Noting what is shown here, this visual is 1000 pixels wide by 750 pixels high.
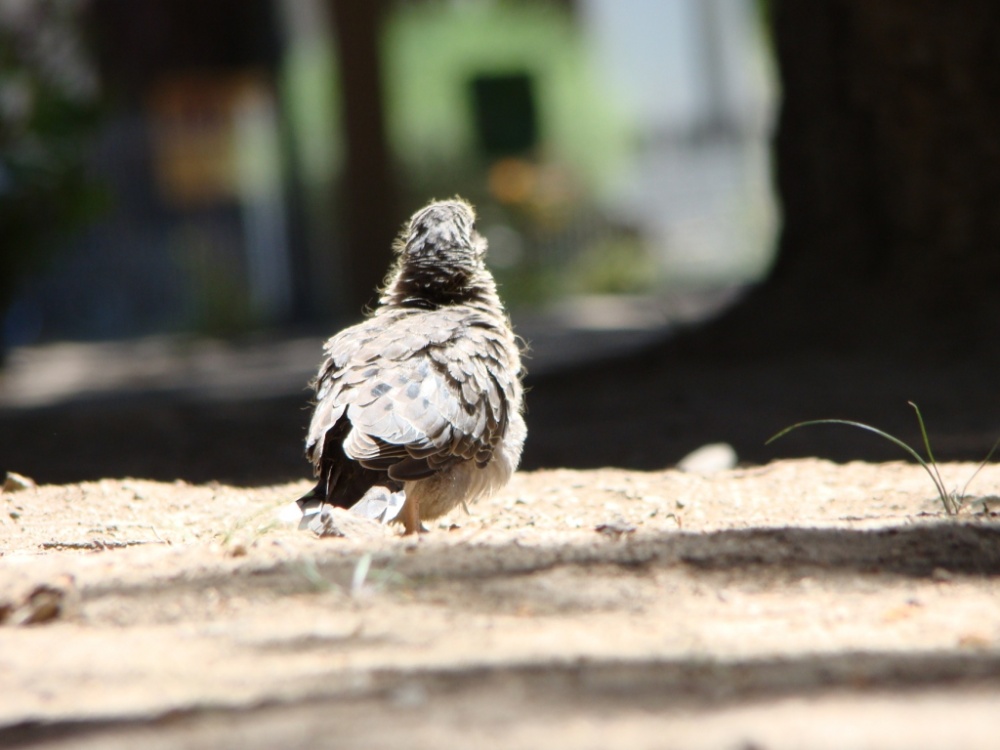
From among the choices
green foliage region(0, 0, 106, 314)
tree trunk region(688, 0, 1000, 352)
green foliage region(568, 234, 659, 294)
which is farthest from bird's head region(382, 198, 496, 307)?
green foliage region(568, 234, 659, 294)

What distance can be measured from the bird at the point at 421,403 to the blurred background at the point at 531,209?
160 cm

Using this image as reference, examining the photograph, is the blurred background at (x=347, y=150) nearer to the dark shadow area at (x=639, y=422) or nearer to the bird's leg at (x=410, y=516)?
the dark shadow area at (x=639, y=422)

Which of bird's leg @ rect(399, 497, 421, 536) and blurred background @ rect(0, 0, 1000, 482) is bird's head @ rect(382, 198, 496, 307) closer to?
bird's leg @ rect(399, 497, 421, 536)

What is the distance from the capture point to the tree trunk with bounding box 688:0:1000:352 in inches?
297

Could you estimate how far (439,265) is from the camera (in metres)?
4.94

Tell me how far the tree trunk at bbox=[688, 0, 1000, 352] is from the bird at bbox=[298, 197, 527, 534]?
3591mm

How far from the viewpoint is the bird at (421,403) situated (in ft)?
13.6

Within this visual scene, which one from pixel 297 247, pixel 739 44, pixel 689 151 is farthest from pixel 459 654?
pixel 739 44

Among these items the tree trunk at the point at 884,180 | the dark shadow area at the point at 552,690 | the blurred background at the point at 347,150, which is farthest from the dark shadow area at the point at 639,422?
the blurred background at the point at 347,150

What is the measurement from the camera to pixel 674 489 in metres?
5.04

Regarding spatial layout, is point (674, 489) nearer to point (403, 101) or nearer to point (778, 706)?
point (778, 706)

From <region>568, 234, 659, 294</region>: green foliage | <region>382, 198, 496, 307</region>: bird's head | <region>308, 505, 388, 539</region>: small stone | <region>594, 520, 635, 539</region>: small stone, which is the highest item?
<region>382, 198, 496, 307</region>: bird's head

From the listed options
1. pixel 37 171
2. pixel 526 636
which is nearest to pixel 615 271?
pixel 37 171

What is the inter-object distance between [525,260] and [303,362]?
815cm
